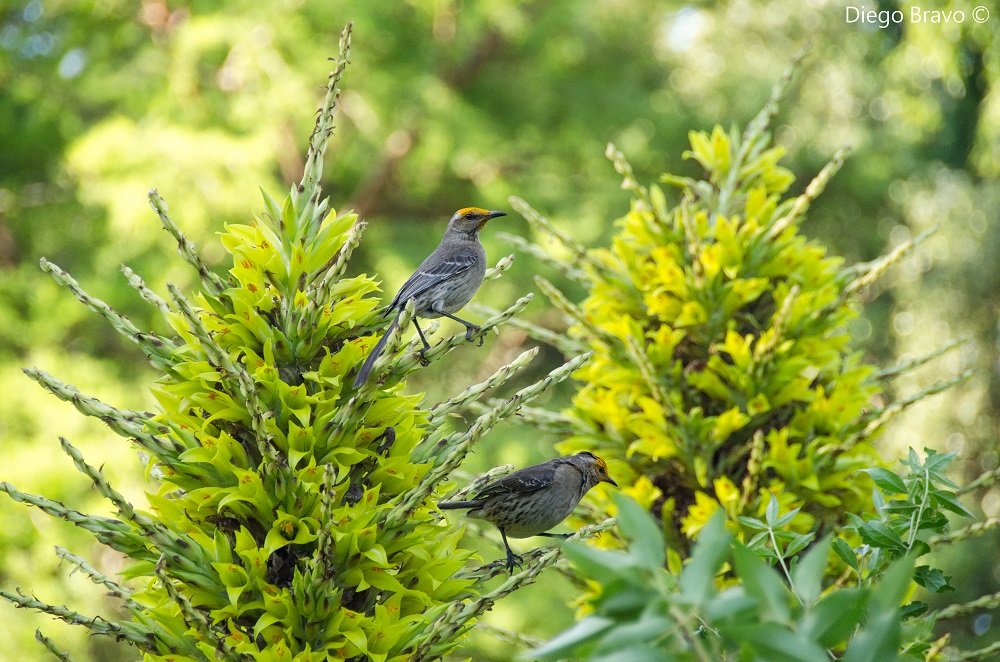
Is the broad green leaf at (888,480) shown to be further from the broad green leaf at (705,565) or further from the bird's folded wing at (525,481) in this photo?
the bird's folded wing at (525,481)

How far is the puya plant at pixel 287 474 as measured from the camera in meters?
1.70

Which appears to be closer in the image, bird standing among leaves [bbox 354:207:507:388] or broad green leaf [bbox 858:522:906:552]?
broad green leaf [bbox 858:522:906:552]

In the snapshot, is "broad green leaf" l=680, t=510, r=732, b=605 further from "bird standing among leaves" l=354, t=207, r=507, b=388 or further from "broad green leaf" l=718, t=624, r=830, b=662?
"bird standing among leaves" l=354, t=207, r=507, b=388

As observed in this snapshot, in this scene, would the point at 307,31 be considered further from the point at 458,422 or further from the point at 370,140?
the point at 458,422

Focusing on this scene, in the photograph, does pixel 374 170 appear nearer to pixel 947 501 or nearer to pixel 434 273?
pixel 434 273

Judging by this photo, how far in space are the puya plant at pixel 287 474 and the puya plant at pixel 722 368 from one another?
0.80 m

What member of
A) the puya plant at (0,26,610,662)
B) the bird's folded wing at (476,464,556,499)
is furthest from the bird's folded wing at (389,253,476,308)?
the puya plant at (0,26,610,662)

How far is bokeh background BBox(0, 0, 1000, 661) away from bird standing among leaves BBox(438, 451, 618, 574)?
680 cm

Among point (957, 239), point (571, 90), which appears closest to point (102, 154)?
point (571, 90)

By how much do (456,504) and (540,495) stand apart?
0.43m

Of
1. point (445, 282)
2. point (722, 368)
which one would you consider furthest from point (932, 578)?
point (445, 282)

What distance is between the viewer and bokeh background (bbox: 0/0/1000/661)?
981 cm

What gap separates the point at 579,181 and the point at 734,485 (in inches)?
→ 386

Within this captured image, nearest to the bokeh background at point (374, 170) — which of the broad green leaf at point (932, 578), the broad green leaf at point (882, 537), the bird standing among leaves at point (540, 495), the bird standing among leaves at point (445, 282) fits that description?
the bird standing among leaves at point (445, 282)
